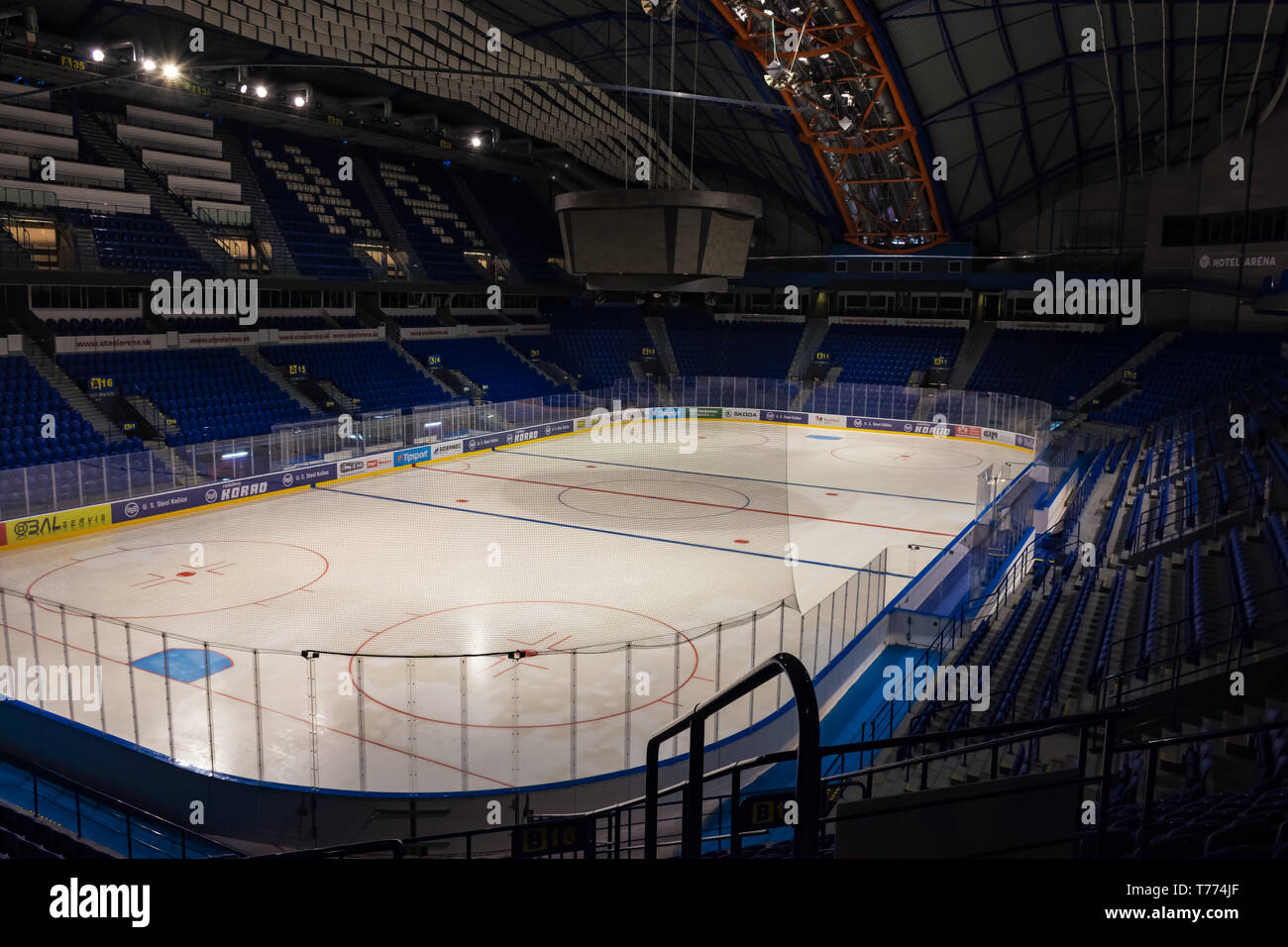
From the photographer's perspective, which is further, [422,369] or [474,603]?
[422,369]

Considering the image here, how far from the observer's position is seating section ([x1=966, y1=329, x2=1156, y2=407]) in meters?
39.6

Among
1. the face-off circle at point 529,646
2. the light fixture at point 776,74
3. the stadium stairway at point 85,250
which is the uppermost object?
the light fixture at point 776,74

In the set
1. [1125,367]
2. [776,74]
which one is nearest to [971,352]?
[1125,367]

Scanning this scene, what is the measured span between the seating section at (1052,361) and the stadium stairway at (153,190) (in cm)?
3044

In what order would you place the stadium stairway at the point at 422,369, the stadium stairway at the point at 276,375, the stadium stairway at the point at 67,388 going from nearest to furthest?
the stadium stairway at the point at 67,388, the stadium stairway at the point at 276,375, the stadium stairway at the point at 422,369

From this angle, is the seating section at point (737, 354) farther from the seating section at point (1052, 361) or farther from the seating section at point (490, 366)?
the seating section at point (1052, 361)

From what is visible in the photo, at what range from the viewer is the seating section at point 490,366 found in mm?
40156

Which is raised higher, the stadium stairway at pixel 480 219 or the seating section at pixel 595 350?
the stadium stairway at pixel 480 219

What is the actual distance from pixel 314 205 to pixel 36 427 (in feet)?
60.0

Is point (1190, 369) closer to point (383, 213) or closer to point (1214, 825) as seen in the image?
point (383, 213)

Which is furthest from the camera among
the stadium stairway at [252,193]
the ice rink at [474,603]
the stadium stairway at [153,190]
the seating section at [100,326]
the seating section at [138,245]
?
the stadium stairway at [252,193]

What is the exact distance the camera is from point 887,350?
47438mm

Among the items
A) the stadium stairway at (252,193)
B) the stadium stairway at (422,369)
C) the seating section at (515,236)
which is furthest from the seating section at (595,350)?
the stadium stairway at (252,193)
